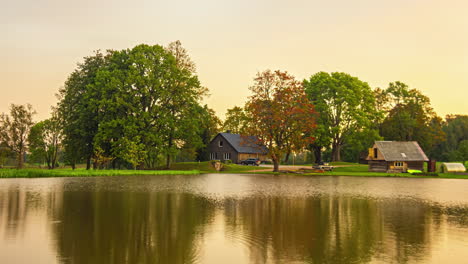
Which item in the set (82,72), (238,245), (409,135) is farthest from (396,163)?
(238,245)

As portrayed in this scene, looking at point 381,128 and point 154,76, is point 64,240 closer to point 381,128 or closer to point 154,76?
point 154,76

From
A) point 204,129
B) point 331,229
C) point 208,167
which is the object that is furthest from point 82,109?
point 331,229

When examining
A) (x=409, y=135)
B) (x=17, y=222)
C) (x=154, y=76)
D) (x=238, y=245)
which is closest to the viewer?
(x=238, y=245)

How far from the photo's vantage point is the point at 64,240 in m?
13.1

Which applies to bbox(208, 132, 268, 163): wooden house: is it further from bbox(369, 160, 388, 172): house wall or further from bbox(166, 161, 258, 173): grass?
bbox(369, 160, 388, 172): house wall

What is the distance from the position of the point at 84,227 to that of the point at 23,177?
37895 mm

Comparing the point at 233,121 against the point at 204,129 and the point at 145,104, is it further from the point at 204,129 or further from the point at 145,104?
the point at 145,104

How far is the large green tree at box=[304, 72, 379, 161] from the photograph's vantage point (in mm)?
86775

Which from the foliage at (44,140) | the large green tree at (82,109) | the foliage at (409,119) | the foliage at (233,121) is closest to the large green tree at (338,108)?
the foliage at (409,119)

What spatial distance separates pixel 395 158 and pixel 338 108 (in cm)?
2190

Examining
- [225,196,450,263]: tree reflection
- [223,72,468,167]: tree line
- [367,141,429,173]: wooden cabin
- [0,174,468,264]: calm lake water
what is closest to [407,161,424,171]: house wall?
[367,141,429,173]: wooden cabin

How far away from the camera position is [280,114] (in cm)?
6378

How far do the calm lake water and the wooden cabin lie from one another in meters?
47.8

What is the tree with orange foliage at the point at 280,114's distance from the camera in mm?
64625
